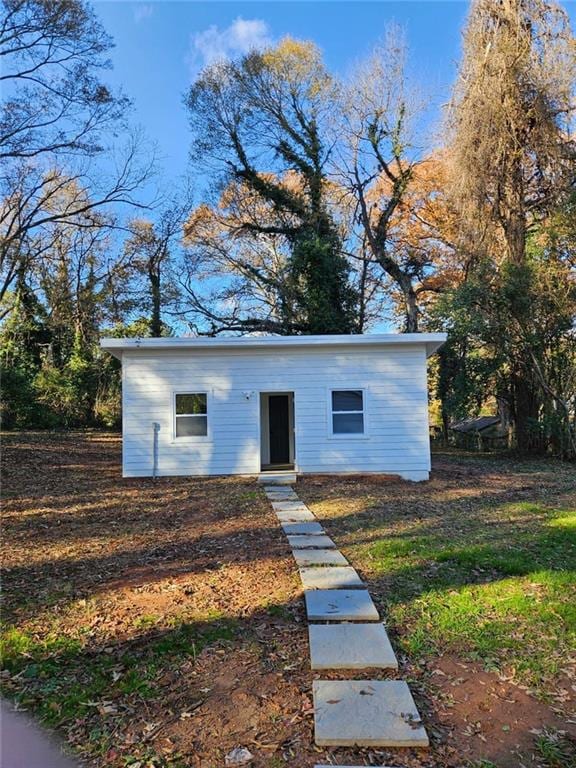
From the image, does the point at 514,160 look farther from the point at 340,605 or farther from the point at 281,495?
the point at 340,605

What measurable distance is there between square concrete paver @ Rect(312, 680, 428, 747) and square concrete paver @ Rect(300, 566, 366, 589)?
1.35 meters

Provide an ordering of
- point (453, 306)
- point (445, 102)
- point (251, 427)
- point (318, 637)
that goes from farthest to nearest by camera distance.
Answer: point (445, 102) → point (453, 306) → point (251, 427) → point (318, 637)

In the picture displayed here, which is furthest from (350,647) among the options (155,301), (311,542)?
(155,301)

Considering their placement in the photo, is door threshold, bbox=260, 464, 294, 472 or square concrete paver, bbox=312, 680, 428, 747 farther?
door threshold, bbox=260, 464, 294, 472

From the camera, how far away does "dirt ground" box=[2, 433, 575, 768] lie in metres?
2.21

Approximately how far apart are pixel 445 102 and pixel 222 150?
8.56m

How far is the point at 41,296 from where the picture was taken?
70.2 feet

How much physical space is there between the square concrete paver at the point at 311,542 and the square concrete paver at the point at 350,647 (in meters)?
1.90

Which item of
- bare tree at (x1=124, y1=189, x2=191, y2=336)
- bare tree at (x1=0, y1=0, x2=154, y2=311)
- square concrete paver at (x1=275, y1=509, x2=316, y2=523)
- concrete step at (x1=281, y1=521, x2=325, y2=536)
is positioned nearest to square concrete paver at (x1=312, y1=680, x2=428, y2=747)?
concrete step at (x1=281, y1=521, x2=325, y2=536)

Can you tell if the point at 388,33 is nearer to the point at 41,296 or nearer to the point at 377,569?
the point at 41,296

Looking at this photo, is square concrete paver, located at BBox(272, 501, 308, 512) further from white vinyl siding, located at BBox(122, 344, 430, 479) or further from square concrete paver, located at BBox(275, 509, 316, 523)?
white vinyl siding, located at BBox(122, 344, 430, 479)

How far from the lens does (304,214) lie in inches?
741

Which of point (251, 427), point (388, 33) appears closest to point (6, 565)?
point (251, 427)

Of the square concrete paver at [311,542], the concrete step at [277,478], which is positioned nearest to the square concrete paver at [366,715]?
the square concrete paver at [311,542]
